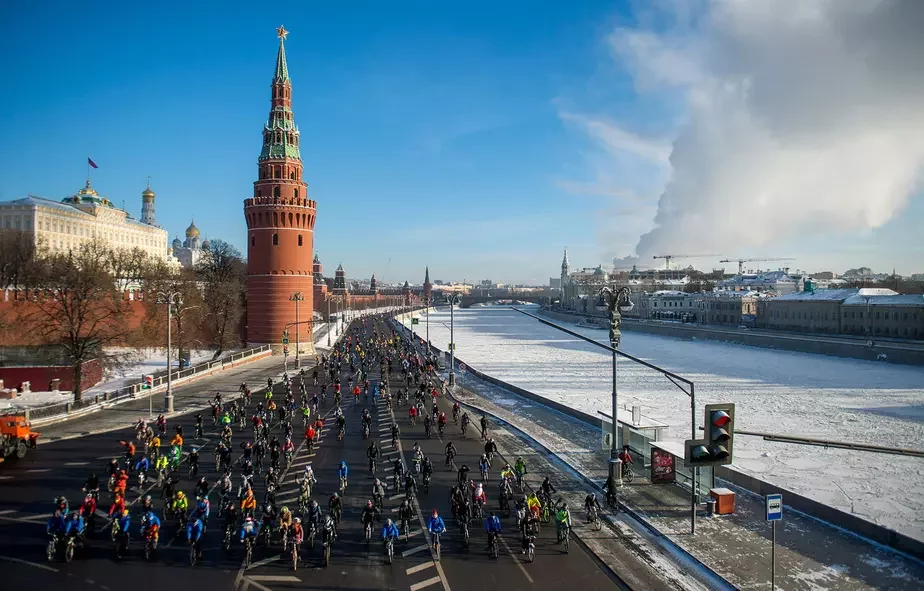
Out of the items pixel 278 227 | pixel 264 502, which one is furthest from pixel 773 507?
pixel 278 227

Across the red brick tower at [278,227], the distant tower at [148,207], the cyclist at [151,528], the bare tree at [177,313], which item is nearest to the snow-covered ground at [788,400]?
the cyclist at [151,528]

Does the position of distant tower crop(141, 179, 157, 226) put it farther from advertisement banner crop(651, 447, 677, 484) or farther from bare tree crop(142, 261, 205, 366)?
advertisement banner crop(651, 447, 677, 484)

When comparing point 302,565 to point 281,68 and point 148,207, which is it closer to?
point 281,68

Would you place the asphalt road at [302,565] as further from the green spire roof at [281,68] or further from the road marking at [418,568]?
the green spire roof at [281,68]

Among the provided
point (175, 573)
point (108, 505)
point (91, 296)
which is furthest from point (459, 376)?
point (175, 573)

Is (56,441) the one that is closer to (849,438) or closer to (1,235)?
(849,438)

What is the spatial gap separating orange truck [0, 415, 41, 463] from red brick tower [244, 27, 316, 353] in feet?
127

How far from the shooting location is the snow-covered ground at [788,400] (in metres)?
19.4

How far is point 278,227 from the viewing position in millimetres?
61094

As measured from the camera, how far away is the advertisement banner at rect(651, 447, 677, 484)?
18.4 m

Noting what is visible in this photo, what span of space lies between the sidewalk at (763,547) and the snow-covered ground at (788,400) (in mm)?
2467

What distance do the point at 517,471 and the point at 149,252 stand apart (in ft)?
392

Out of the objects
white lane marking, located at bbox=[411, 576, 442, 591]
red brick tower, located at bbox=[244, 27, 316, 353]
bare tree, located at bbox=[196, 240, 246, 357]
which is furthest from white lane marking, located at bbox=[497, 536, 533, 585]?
red brick tower, located at bbox=[244, 27, 316, 353]

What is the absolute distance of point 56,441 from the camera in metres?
23.6
